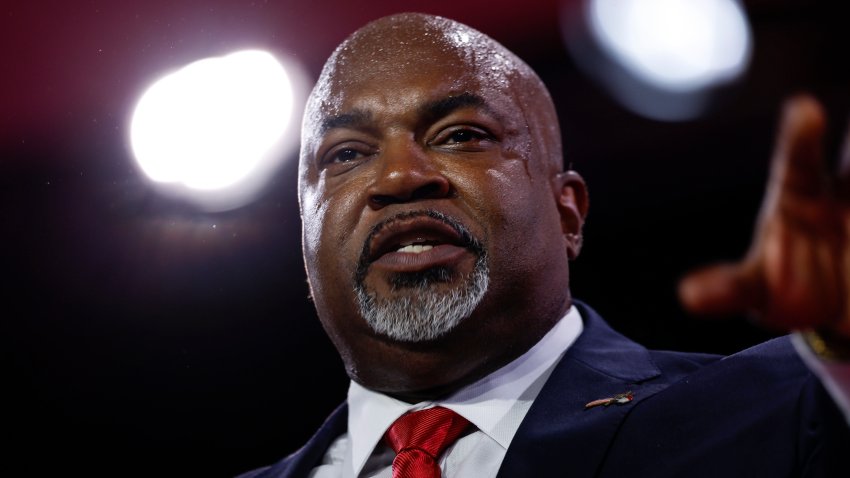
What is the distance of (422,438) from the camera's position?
205 cm

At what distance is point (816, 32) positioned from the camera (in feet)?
7.85

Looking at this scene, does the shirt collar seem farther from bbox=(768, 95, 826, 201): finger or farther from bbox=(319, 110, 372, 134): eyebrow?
bbox=(768, 95, 826, 201): finger

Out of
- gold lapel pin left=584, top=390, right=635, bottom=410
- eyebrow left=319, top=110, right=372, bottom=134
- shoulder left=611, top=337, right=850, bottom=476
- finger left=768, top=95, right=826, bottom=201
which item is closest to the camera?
finger left=768, top=95, right=826, bottom=201

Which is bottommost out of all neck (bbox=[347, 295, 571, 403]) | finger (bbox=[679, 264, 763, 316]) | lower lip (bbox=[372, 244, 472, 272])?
neck (bbox=[347, 295, 571, 403])

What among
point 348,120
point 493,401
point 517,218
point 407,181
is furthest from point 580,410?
point 348,120

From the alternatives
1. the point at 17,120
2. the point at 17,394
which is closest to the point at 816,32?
the point at 17,120

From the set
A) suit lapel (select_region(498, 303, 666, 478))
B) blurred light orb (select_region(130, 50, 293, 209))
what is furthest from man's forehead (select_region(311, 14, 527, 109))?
suit lapel (select_region(498, 303, 666, 478))

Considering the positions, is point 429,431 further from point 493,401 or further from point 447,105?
point 447,105

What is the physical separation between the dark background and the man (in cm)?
37

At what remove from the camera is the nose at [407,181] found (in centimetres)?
204

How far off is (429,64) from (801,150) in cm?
133

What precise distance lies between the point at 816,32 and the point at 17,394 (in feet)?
8.48

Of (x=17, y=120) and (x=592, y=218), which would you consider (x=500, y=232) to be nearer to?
(x=592, y=218)

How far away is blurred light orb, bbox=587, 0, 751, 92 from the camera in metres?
2.29
